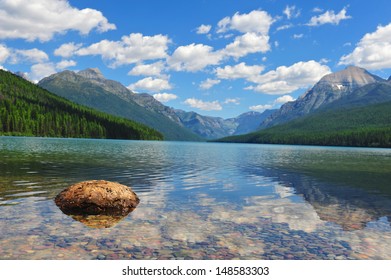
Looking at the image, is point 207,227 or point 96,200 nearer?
point 207,227

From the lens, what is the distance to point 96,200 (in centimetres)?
1972

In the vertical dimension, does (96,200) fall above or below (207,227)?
above

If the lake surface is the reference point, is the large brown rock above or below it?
above

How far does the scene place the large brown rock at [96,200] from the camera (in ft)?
64.3

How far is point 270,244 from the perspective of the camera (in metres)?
14.3

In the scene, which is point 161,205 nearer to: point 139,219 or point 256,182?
point 139,219

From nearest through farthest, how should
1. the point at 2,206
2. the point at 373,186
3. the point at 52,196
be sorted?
the point at 2,206 < the point at 52,196 < the point at 373,186

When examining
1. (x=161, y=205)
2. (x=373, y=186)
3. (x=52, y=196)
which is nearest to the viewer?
(x=161, y=205)

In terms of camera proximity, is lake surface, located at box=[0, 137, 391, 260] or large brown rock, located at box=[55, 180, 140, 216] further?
large brown rock, located at box=[55, 180, 140, 216]

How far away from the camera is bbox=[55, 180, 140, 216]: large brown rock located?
1959cm

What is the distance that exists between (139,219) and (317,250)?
31.4 feet

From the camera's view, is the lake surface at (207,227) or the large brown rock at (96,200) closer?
the lake surface at (207,227)

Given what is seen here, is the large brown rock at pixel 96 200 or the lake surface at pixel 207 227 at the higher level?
the large brown rock at pixel 96 200
